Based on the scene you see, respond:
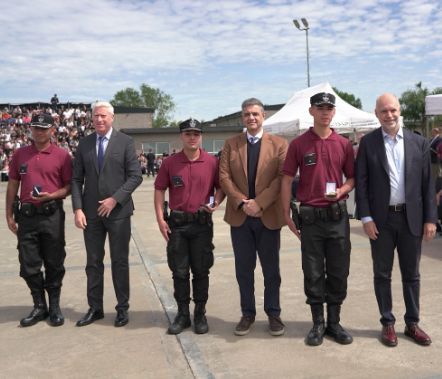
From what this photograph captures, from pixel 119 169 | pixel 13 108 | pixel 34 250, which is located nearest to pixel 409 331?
pixel 119 169

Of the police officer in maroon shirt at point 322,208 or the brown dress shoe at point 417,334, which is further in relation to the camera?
the police officer in maroon shirt at point 322,208

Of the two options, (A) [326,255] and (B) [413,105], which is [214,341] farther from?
(B) [413,105]

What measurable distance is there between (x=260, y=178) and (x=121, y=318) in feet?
5.99

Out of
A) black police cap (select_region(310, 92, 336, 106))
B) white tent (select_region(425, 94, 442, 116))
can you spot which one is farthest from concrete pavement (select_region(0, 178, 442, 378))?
white tent (select_region(425, 94, 442, 116))

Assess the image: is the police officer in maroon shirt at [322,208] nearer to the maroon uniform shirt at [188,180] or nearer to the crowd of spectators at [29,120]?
the maroon uniform shirt at [188,180]

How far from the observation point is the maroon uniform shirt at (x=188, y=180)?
160 inches

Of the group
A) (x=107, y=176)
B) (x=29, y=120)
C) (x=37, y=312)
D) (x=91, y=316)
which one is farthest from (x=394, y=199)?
(x=29, y=120)

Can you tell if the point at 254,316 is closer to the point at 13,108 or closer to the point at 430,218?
the point at 430,218

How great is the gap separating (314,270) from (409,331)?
2.92 feet

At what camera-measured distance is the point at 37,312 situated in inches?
178

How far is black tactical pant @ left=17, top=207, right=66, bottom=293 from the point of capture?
4.36 m

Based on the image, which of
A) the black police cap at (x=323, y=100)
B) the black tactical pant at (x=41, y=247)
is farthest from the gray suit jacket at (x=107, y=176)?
the black police cap at (x=323, y=100)

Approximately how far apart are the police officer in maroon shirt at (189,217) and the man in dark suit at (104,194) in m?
0.41

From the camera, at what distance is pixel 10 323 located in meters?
4.50
